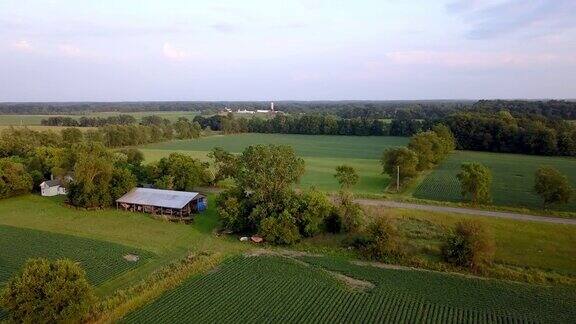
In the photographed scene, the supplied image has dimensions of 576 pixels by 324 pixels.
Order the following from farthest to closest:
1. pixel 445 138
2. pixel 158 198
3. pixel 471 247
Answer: pixel 445 138 → pixel 158 198 → pixel 471 247

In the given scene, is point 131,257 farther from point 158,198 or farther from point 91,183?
point 91,183

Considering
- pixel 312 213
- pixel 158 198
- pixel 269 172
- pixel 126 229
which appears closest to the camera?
pixel 312 213

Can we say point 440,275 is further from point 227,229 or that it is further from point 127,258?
point 127,258

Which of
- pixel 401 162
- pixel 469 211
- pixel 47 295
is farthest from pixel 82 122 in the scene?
pixel 47 295

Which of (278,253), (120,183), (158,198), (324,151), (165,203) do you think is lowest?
(324,151)

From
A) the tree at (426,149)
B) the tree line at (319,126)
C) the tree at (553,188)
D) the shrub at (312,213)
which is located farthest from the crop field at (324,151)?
the shrub at (312,213)

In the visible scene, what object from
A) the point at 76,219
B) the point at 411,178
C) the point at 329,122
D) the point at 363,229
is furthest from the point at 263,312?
the point at 329,122

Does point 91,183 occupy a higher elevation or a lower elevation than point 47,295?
higher

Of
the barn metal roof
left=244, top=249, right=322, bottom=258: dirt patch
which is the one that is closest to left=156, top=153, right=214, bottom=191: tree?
the barn metal roof
